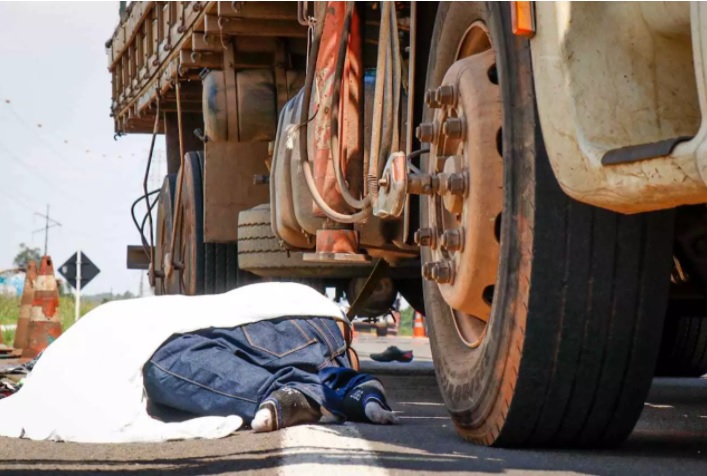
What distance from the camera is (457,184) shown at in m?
3.65

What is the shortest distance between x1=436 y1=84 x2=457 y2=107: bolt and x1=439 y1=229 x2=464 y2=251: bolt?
35cm

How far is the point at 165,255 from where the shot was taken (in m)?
9.66

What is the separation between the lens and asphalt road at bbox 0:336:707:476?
10.5ft

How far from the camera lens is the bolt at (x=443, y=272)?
3799mm

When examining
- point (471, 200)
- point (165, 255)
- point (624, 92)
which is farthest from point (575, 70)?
point (165, 255)

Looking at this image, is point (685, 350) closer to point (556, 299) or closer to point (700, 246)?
point (700, 246)

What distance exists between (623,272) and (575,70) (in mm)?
557

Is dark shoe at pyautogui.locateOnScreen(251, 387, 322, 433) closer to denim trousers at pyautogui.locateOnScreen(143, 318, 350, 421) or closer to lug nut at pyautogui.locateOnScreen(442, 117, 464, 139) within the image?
denim trousers at pyautogui.locateOnScreen(143, 318, 350, 421)

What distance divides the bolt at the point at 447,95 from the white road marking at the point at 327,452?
3.06 feet

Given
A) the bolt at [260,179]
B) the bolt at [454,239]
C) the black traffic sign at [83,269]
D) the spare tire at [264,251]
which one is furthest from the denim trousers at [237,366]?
the black traffic sign at [83,269]

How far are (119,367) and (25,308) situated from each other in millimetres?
8152

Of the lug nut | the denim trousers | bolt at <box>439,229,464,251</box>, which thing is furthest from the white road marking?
the lug nut

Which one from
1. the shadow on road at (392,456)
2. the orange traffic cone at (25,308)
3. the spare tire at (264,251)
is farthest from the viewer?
the orange traffic cone at (25,308)

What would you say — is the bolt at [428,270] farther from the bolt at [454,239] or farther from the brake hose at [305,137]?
the brake hose at [305,137]
